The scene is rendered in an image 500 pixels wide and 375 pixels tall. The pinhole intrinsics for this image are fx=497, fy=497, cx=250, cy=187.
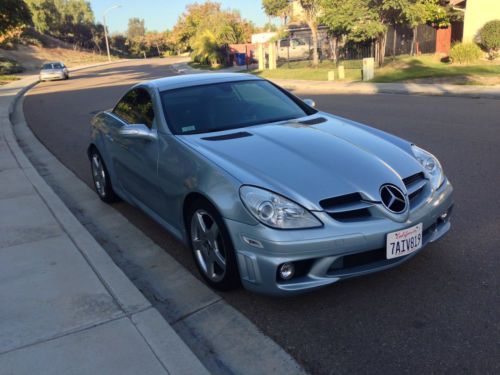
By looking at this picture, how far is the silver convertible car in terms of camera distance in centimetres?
308

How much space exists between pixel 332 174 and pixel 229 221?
0.75 metres

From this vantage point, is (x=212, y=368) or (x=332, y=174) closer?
(x=212, y=368)

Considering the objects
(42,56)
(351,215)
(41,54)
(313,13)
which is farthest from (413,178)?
(41,54)

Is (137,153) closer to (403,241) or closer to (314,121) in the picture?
(314,121)

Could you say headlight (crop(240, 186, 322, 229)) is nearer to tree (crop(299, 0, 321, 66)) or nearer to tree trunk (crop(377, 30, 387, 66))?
tree trunk (crop(377, 30, 387, 66))

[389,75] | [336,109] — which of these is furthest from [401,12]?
[336,109]

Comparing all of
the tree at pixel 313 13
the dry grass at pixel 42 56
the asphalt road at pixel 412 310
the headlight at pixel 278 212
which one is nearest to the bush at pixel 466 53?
the tree at pixel 313 13

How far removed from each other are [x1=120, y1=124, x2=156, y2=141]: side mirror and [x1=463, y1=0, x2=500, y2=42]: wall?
24.7 meters

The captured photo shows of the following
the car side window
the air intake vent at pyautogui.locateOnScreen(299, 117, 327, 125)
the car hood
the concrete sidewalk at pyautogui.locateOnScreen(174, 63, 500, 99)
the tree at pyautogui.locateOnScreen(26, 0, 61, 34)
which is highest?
the tree at pyautogui.locateOnScreen(26, 0, 61, 34)

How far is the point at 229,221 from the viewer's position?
324 centimetres

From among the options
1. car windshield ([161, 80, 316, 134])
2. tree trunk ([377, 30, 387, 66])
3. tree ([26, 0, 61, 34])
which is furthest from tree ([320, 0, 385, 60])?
tree ([26, 0, 61, 34])

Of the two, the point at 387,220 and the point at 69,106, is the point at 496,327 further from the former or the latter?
the point at 69,106

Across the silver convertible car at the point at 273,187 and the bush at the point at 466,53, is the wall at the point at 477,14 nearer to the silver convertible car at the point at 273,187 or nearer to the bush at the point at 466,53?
the bush at the point at 466,53

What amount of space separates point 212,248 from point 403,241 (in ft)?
4.36
